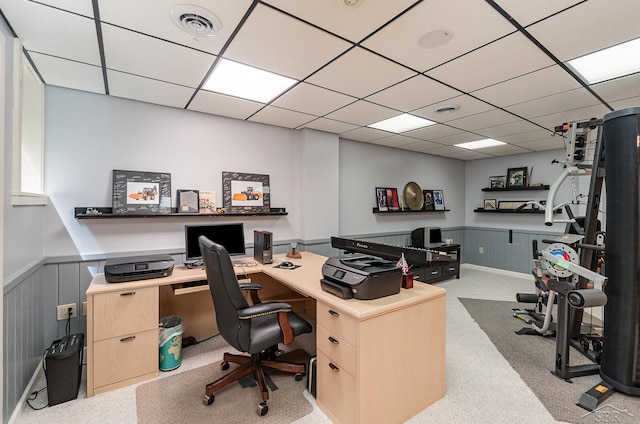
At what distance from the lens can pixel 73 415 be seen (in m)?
1.87

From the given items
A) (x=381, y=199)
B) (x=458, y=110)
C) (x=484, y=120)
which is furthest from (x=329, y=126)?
(x=484, y=120)

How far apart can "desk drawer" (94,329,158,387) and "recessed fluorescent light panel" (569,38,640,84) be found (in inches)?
151

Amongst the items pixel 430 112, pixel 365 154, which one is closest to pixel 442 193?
pixel 365 154

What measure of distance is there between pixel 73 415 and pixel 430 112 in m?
3.99

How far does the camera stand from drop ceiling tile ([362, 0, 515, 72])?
153 cm

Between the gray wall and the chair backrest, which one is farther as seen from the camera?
the gray wall

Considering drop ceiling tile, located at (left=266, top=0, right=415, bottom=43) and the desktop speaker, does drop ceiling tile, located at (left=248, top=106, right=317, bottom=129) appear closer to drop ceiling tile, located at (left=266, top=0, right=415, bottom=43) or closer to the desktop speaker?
the desktop speaker

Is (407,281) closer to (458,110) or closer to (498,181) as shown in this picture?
(458,110)

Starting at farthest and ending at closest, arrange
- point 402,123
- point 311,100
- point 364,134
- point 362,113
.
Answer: point 364,134, point 402,123, point 362,113, point 311,100

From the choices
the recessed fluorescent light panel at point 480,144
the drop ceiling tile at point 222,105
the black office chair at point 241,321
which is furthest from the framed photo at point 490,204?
the black office chair at point 241,321

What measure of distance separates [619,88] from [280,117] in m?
3.21

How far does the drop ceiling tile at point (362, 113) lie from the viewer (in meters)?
3.00

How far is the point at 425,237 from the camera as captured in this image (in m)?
5.02

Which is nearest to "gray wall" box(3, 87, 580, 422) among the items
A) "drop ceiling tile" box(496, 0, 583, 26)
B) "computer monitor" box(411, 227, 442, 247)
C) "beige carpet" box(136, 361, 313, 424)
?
"computer monitor" box(411, 227, 442, 247)
